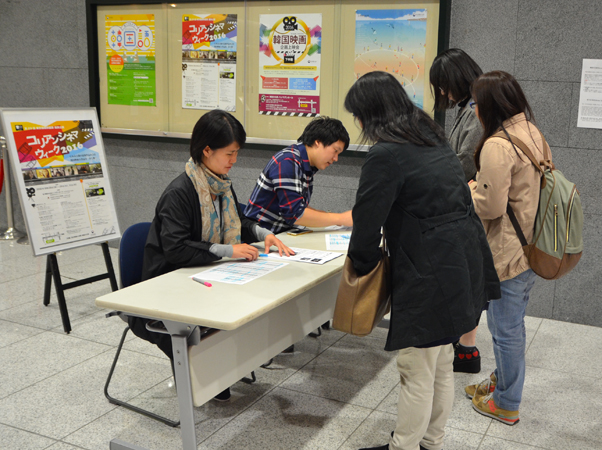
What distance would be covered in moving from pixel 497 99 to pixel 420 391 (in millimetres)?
1216

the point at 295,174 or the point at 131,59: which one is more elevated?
the point at 131,59

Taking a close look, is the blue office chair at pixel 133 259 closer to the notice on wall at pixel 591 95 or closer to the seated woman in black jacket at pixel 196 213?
the seated woman in black jacket at pixel 196 213

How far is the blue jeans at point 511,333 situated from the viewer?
102 inches

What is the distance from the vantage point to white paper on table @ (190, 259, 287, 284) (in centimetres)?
238

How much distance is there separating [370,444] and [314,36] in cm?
296

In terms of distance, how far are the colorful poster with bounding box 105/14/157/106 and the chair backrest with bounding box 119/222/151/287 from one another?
2696 millimetres

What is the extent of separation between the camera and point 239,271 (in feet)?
8.18

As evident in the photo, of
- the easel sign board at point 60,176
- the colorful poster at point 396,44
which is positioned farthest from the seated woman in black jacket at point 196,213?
the colorful poster at point 396,44

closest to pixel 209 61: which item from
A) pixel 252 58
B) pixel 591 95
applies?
pixel 252 58

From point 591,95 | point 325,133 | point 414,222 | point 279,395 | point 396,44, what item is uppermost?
point 396,44

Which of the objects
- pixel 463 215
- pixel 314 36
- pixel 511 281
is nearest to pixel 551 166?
pixel 511 281

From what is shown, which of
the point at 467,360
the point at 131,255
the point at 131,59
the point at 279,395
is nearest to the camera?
the point at 131,255

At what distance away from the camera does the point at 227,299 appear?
7.05 feet

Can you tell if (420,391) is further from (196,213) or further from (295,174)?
(295,174)
